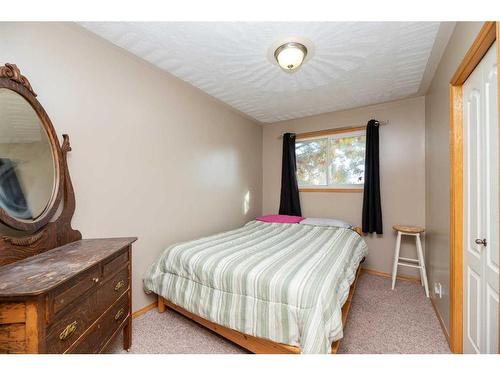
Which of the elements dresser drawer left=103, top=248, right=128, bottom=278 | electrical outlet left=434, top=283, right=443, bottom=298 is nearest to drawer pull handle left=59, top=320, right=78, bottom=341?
dresser drawer left=103, top=248, right=128, bottom=278

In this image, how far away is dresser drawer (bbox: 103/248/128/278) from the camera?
1291 mm

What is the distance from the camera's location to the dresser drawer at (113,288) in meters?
1.25

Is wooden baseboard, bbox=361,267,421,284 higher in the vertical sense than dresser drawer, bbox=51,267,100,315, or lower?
lower

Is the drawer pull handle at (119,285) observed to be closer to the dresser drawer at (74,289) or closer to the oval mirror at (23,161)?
the dresser drawer at (74,289)

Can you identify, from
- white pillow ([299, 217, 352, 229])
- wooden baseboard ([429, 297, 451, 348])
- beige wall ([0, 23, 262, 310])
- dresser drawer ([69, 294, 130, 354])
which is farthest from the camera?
white pillow ([299, 217, 352, 229])

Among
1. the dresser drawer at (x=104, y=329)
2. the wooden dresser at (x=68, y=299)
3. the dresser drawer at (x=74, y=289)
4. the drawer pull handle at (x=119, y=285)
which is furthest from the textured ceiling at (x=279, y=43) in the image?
the dresser drawer at (x=104, y=329)

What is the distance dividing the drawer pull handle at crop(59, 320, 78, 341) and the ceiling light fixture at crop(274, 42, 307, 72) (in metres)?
2.18

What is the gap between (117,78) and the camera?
195cm

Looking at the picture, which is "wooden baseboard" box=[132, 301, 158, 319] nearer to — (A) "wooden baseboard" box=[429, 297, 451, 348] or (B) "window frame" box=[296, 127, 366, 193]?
(A) "wooden baseboard" box=[429, 297, 451, 348]

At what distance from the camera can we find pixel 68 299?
3.22 feet

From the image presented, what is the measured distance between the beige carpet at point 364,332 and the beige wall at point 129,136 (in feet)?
1.30

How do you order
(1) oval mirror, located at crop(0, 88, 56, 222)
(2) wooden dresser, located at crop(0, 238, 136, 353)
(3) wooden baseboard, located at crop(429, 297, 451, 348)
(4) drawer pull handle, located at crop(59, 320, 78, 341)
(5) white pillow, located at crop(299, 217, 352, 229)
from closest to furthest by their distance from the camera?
1. (2) wooden dresser, located at crop(0, 238, 136, 353)
2. (4) drawer pull handle, located at crop(59, 320, 78, 341)
3. (1) oval mirror, located at crop(0, 88, 56, 222)
4. (3) wooden baseboard, located at crop(429, 297, 451, 348)
5. (5) white pillow, located at crop(299, 217, 352, 229)
